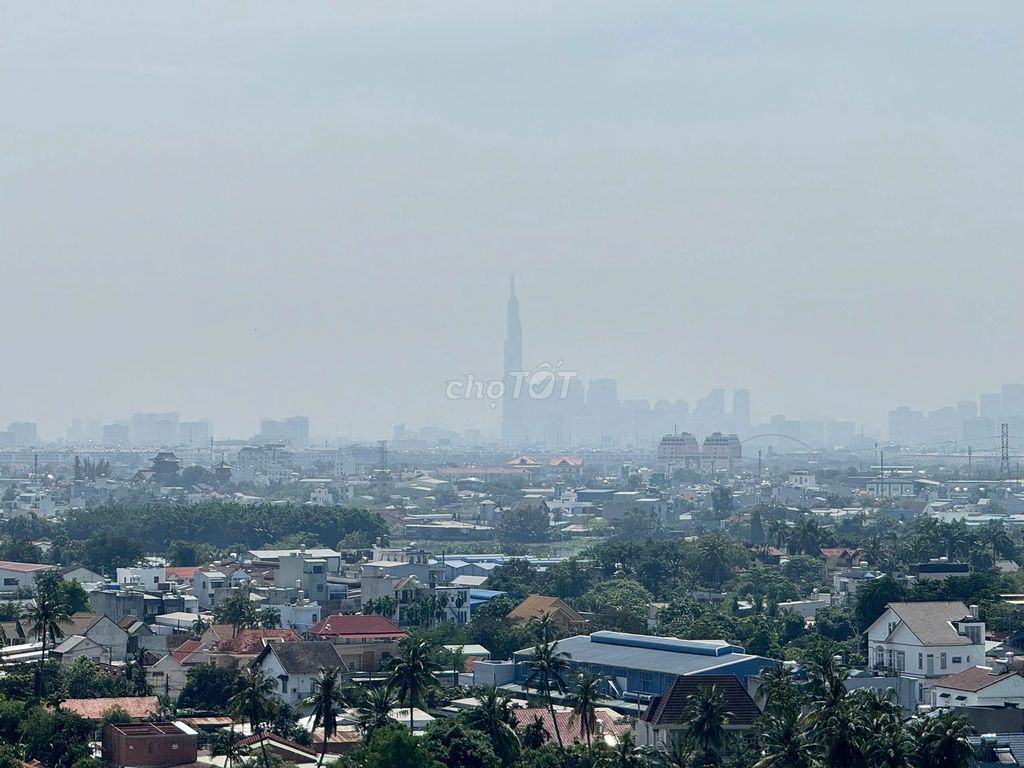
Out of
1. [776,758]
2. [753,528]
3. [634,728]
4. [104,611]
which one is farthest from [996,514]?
[776,758]

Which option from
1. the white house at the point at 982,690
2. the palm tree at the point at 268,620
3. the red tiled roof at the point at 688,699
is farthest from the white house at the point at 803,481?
the red tiled roof at the point at 688,699

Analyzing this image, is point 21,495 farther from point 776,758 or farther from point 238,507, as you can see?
point 776,758

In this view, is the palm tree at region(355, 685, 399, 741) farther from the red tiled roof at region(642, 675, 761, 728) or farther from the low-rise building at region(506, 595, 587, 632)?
the low-rise building at region(506, 595, 587, 632)

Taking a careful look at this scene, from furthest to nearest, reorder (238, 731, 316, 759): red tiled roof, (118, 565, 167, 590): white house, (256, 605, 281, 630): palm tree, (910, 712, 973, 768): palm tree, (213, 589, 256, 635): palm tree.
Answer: (118, 565, 167, 590): white house, (256, 605, 281, 630): palm tree, (213, 589, 256, 635): palm tree, (238, 731, 316, 759): red tiled roof, (910, 712, 973, 768): palm tree

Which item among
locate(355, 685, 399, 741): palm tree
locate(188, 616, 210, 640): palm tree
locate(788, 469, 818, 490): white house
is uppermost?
locate(788, 469, 818, 490): white house

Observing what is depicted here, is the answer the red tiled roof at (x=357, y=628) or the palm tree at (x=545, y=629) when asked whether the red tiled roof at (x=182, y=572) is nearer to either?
the red tiled roof at (x=357, y=628)

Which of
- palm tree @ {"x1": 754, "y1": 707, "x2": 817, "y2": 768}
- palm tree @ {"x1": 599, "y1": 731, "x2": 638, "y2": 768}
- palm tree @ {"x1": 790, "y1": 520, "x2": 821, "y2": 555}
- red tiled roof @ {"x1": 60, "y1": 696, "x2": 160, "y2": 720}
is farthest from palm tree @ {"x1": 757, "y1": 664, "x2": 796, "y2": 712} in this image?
palm tree @ {"x1": 790, "y1": 520, "x2": 821, "y2": 555}

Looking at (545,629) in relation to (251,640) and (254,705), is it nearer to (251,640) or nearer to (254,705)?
(251,640)
